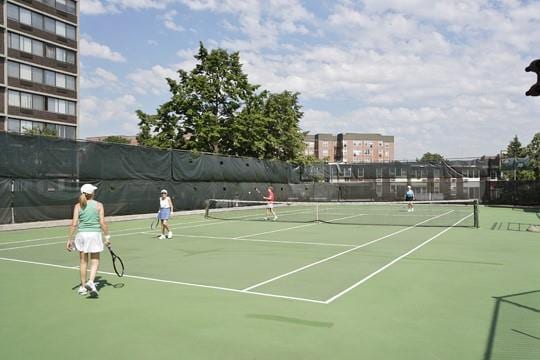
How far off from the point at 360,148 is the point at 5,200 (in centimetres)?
14445

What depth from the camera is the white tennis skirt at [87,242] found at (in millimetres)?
6930

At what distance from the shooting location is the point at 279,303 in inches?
269

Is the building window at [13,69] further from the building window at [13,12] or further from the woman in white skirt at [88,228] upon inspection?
the woman in white skirt at [88,228]

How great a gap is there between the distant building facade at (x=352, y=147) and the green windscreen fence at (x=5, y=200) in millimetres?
139169

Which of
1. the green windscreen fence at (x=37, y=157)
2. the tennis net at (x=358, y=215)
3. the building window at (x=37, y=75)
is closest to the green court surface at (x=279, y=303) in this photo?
the green windscreen fence at (x=37, y=157)

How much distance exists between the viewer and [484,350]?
4.96m

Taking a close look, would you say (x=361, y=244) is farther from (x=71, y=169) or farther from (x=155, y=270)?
(x=71, y=169)

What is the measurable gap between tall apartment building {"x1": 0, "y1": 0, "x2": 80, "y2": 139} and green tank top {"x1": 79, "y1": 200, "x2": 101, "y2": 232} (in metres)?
43.3

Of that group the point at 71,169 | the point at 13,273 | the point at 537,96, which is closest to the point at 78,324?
the point at 13,273

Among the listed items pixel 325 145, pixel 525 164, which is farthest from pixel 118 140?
pixel 325 145

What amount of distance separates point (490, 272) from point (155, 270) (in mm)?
6346

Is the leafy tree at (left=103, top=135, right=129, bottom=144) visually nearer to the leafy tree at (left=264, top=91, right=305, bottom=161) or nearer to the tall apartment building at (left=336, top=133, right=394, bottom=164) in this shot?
the leafy tree at (left=264, top=91, right=305, bottom=161)

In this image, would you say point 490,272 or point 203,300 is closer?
point 203,300

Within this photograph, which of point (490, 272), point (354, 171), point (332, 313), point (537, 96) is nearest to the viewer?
point (537, 96)
